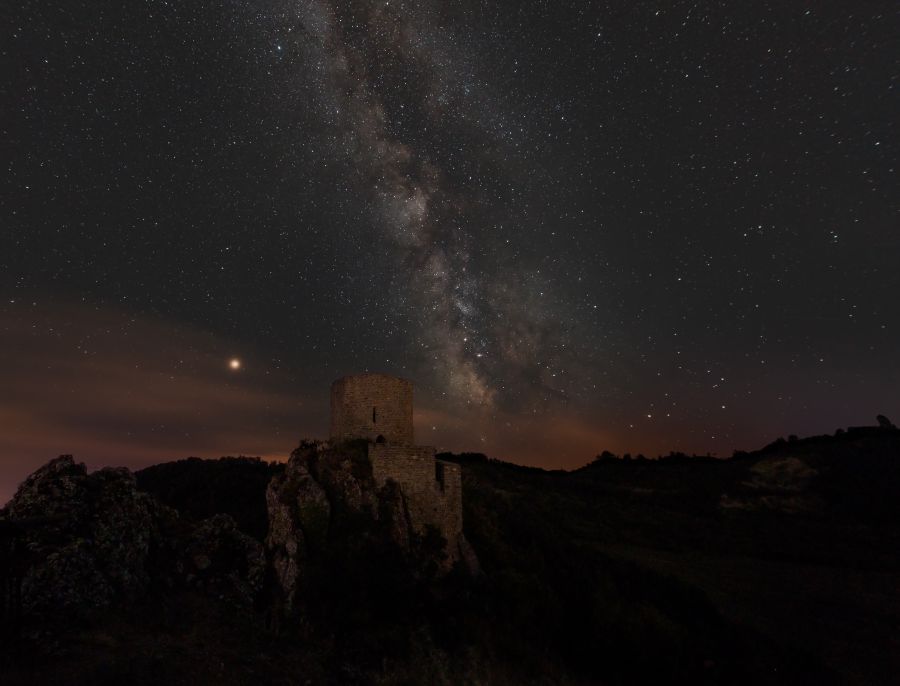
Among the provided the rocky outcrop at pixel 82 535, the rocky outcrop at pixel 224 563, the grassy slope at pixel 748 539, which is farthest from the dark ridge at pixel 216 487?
the grassy slope at pixel 748 539

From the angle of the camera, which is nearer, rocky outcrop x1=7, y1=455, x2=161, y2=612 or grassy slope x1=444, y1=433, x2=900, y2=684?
rocky outcrop x1=7, y1=455, x2=161, y2=612

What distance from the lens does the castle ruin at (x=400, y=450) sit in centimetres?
2612

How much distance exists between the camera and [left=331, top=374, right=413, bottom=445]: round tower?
28.5 m

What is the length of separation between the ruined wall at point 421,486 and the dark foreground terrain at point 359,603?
0.87 m

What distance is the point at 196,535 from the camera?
23.5 meters

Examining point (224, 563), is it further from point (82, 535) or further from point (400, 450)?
point (400, 450)

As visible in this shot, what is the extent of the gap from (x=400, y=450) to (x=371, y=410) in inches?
133

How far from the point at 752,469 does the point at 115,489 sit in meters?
85.5

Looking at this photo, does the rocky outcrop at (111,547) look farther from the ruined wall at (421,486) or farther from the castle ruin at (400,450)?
the castle ruin at (400,450)

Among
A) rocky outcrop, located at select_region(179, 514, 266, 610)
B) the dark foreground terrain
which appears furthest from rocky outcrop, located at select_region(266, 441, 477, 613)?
rocky outcrop, located at select_region(179, 514, 266, 610)

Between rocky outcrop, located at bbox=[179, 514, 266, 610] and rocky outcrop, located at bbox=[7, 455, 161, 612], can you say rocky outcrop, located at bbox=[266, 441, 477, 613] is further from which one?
rocky outcrop, located at bbox=[7, 455, 161, 612]

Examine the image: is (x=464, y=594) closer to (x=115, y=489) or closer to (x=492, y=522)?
(x=492, y=522)

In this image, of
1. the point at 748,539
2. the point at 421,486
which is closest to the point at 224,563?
the point at 421,486

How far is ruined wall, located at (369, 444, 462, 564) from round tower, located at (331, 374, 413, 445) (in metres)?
1.95
